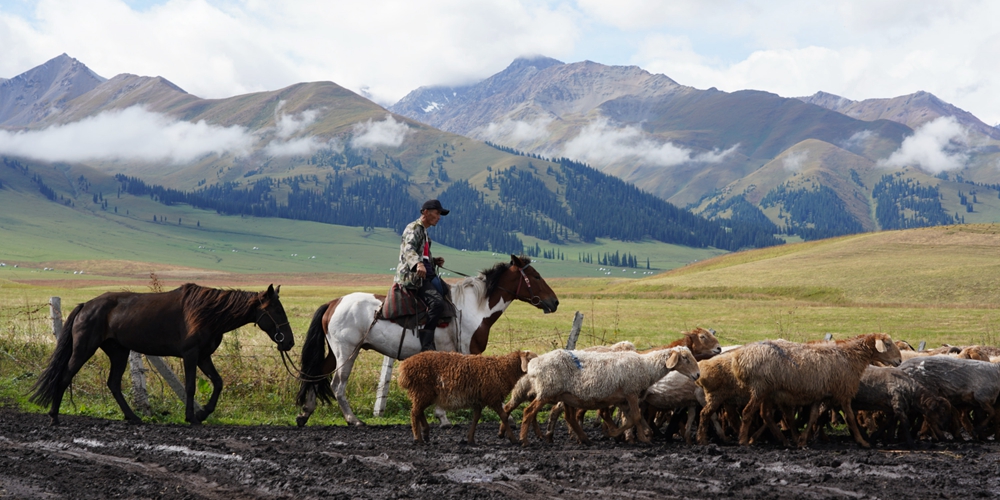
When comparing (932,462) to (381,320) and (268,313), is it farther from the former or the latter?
(268,313)

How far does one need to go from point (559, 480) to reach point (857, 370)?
20.5ft

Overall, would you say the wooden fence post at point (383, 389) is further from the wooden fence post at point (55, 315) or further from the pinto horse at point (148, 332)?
the wooden fence post at point (55, 315)

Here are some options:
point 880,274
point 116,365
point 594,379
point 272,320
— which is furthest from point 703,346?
point 880,274

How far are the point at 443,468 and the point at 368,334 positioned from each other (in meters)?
5.31

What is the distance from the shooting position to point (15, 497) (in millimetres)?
8453

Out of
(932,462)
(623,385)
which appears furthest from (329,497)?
(932,462)

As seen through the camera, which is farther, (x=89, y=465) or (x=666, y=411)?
(x=666, y=411)

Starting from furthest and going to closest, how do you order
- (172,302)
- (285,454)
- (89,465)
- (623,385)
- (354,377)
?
(354,377) → (172,302) → (623,385) → (285,454) → (89,465)

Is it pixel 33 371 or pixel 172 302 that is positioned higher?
pixel 172 302

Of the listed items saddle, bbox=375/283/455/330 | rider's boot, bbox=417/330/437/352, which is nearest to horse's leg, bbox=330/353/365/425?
saddle, bbox=375/283/455/330

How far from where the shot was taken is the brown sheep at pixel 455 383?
12602 mm

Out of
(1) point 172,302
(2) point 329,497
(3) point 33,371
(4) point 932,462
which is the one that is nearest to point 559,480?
(2) point 329,497

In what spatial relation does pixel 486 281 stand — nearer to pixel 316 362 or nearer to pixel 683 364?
pixel 316 362

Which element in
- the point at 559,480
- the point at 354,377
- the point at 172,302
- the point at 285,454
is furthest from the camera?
the point at 354,377
